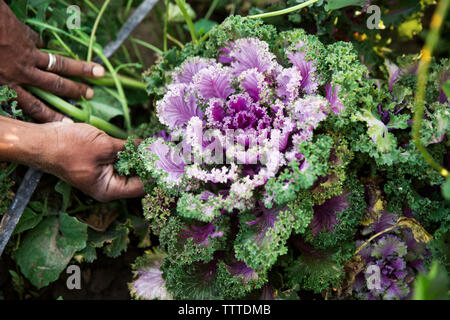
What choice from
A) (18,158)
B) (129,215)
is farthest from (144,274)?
(18,158)

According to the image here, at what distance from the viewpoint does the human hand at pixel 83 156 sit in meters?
1.43

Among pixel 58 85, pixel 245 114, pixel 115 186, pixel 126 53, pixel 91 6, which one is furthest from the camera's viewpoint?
pixel 126 53

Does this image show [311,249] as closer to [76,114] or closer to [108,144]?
[108,144]

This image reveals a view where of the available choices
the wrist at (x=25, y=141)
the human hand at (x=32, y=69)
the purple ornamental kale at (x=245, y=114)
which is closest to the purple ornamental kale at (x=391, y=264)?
the purple ornamental kale at (x=245, y=114)

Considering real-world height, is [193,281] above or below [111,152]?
below

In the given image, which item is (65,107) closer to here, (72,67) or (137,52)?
(72,67)

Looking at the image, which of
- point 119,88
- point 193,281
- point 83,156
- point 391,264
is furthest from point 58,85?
point 391,264

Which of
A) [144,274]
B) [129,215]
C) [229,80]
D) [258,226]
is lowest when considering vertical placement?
[144,274]

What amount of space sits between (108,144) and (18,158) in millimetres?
331

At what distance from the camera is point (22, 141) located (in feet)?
4.64

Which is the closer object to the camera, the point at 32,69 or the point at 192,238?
the point at 192,238

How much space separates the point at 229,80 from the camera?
134cm

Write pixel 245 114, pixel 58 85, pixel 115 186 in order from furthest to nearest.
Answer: pixel 58 85, pixel 115 186, pixel 245 114

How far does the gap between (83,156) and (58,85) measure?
0.39 m
